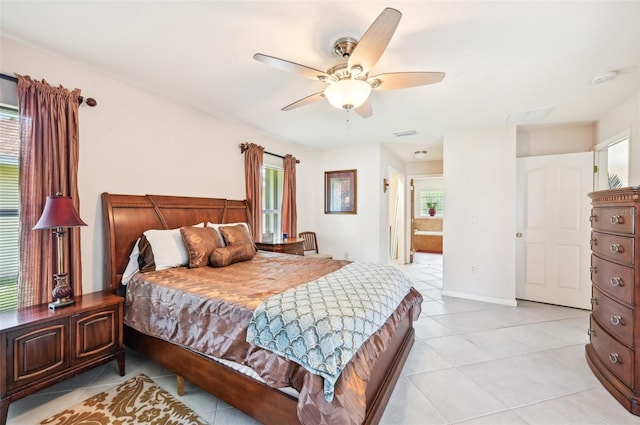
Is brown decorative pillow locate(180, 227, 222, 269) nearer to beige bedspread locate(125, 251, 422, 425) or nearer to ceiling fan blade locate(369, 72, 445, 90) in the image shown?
beige bedspread locate(125, 251, 422, 425)

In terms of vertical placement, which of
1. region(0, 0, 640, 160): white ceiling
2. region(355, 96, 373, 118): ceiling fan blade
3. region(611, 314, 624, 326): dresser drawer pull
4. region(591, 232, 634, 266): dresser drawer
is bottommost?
region(611, 314, 624, 326): dresser drawer pull

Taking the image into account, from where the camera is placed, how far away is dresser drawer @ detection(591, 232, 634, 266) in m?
1.81

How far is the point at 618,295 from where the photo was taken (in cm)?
191

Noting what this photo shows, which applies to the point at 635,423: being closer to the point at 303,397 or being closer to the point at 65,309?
the point at 303,397

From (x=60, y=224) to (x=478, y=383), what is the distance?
3252mm

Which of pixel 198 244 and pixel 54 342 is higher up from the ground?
pixel 198 244

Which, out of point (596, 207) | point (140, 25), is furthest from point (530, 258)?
point (140, 25)

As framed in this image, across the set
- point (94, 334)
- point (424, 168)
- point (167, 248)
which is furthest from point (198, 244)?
point (424, 168)

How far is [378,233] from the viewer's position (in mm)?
4660

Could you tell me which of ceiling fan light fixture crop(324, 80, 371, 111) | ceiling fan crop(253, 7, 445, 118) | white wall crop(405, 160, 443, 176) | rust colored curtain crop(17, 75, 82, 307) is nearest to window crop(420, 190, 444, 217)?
white wall crop(405, 160, 443, 176)

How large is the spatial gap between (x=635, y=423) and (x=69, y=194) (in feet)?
14.0

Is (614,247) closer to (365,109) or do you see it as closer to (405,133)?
(365,109)

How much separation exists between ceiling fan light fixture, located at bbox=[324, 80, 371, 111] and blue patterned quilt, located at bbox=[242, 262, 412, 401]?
4.21 ft

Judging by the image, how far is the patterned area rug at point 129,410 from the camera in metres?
1.67
